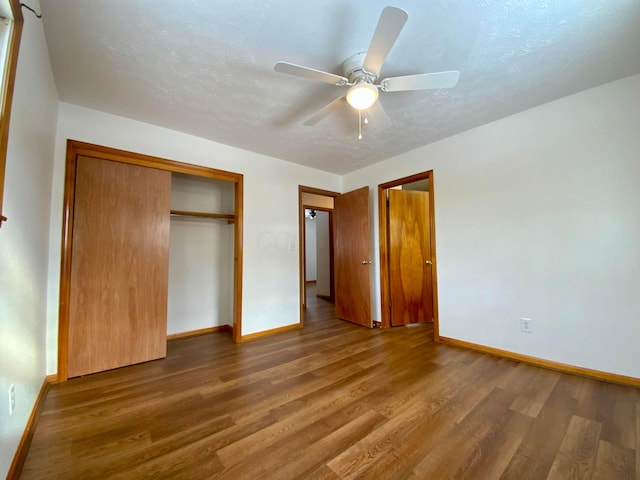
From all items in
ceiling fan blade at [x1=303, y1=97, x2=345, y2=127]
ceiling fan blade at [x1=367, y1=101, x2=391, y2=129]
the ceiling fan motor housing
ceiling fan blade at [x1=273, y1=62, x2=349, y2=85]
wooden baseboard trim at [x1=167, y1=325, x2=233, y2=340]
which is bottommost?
wooden baseboard trim at [x1=167, y1=325, x2=233, y2=340]

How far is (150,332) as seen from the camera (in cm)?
246

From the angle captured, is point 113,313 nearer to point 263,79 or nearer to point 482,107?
point 263,79

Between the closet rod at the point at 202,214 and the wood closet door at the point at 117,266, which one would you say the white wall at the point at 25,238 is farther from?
the closet rod at the point at 202,214

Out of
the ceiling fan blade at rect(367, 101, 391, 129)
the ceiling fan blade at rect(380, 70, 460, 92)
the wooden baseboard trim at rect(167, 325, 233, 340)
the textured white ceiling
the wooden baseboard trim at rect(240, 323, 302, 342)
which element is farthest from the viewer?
the wooden baseboard trim at rect(167, 325, 233, 340)

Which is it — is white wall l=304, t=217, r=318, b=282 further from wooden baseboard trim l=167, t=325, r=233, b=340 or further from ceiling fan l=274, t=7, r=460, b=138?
ceiling fan l=274, t=7, r=460, b=138

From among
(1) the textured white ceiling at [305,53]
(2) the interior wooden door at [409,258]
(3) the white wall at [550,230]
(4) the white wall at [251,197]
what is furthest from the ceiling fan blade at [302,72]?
(2) the interior wooden door at [409,258]

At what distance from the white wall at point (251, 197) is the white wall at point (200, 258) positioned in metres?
0.52

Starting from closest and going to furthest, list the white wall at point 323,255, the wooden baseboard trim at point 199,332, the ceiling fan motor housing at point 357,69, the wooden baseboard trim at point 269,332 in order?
1. the ceiling fan motor housing at point 357,69
2. the wooden baseboard trim at point 269,332
3. the wooden baseboard trim at point 199,332
4. the white wall at point 323,255

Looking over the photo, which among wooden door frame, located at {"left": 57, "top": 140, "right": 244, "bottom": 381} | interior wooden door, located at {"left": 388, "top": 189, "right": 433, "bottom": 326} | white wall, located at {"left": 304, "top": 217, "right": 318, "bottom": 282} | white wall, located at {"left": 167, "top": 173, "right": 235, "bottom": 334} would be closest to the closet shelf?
white wall, located at {"left": 167, "top": 173, "right": 235, "bottom": 334}

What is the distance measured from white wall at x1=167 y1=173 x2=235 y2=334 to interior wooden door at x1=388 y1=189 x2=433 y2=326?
2.36 meters

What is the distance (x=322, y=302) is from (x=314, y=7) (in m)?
4.99

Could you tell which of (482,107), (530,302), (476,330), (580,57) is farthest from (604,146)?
(476,330)

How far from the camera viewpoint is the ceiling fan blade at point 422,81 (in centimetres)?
150

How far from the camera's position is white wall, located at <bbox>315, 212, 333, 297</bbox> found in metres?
5.91
